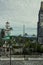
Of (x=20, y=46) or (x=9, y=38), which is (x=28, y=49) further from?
(x=9, y=38)

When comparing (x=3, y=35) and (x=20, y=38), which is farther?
(x=3, y=35)

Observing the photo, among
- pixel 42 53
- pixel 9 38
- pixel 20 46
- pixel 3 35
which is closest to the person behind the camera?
pixel 42 53

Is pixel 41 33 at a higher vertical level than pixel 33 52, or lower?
higher

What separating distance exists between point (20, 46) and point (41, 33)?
3642 millimetres

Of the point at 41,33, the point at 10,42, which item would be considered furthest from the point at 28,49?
the point at 41,33

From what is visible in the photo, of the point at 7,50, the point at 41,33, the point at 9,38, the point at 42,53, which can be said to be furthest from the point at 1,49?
the point at 41,33

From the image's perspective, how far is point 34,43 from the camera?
13977 millimetres

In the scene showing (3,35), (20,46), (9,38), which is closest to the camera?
(20,46)

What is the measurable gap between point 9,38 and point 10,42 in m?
0.74

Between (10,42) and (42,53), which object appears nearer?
(42,53)

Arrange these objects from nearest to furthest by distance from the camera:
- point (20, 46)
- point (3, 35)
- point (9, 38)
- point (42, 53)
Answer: point (42, 53), point (20, 46), point (9, 38), point (3, 35)

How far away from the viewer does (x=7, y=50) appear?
43.2ft

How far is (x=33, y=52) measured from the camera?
43.0 feet

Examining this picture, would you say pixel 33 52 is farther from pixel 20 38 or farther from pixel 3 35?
pixel 3 35
